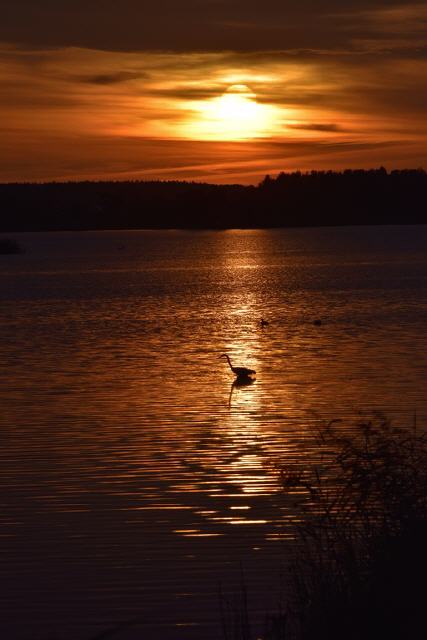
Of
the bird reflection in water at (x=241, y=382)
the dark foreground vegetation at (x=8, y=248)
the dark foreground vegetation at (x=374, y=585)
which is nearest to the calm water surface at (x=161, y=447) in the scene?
the bird reflection in water at (x=241, y=382)

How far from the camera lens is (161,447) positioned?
18.2 metres

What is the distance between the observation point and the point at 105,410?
74.0ft

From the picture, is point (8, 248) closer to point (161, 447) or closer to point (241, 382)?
point (241, 382)

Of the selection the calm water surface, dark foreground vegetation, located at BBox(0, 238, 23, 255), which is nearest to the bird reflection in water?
the calm water surface

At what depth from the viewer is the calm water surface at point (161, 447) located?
1118 centimetres

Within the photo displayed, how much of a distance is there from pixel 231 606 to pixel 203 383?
16495mm

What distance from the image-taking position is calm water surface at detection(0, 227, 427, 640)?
11180 millimetres

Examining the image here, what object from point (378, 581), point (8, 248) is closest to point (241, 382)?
point (378, 581)

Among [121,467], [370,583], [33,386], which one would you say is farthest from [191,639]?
[33,386]

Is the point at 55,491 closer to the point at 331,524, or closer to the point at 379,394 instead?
the point at 331,524

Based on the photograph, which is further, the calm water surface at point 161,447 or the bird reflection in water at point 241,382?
the bird reflection in water at point 241,382

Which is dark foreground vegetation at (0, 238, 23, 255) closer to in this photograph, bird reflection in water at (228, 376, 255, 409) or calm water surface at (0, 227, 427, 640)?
calm water surface at (0, 227, 427, 640)

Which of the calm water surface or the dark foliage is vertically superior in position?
the calm water surface

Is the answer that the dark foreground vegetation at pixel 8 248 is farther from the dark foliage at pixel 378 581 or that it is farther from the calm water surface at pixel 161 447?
the dark foliage at pixel 378 581
